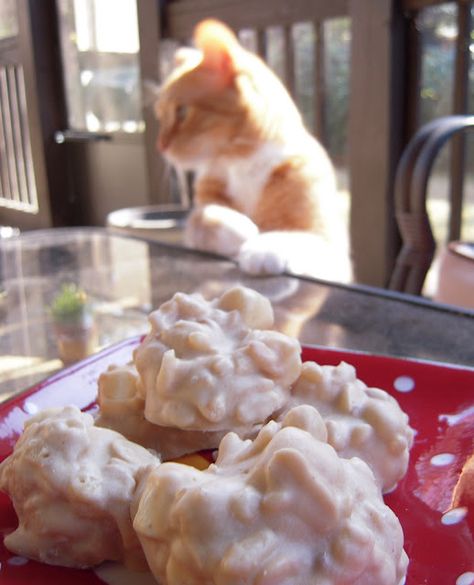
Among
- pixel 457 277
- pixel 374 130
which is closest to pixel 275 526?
pixel 457 277

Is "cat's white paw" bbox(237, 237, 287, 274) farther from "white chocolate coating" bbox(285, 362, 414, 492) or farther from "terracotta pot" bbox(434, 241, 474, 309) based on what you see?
"white chocolate coating" bbox(285, 362, 414, 492)

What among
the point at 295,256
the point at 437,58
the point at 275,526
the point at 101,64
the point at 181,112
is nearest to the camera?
the point at 275,526

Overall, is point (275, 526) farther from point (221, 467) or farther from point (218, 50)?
point (218, 50)

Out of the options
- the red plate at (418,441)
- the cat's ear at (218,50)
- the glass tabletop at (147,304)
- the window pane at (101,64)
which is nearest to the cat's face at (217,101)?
the cat's ear at (218,50)

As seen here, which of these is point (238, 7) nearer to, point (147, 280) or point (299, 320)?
point (147, 280)

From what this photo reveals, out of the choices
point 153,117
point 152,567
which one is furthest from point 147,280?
point 153,117

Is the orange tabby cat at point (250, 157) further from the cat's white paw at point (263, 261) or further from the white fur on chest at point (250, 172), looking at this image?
the cat's white paw at point (263, 261)
